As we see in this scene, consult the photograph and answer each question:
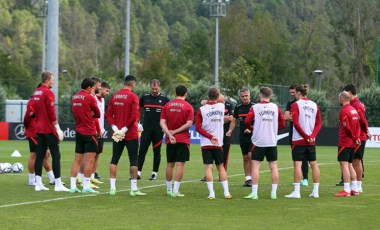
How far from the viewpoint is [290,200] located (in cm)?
1600

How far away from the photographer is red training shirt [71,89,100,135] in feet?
55.0

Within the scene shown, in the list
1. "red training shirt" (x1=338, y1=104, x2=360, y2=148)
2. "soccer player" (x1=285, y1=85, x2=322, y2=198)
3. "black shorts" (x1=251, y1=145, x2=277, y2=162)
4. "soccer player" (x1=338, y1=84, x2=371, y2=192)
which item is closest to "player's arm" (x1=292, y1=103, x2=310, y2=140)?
"soccer player" (x1=285, y1=85, x2=322, y2=198)

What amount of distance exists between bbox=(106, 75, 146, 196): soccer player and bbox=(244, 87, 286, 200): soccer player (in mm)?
2054

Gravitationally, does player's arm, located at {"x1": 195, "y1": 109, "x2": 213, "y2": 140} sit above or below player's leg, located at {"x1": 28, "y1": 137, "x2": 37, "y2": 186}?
above

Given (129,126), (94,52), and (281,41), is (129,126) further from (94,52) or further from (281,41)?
(94,52)

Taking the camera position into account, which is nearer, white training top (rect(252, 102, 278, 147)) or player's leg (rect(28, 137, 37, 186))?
white training top (rect(252, 102, 278, 147))

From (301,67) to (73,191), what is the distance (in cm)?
7790

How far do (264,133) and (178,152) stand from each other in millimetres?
1610

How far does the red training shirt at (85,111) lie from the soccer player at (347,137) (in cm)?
449

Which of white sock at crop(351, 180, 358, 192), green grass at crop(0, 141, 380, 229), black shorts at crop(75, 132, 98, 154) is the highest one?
black shorts at crop(75, 132, 98, 154)

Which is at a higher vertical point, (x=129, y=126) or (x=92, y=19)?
(x=92, y=19)

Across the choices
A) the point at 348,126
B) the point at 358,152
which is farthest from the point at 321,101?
the point at 348,126

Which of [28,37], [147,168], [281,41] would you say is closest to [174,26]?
[28,37]

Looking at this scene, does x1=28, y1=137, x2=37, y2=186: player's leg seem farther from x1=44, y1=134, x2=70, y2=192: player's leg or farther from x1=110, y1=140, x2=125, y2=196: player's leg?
x1=110, y1=140, x2=125, y2=196: player's leg
